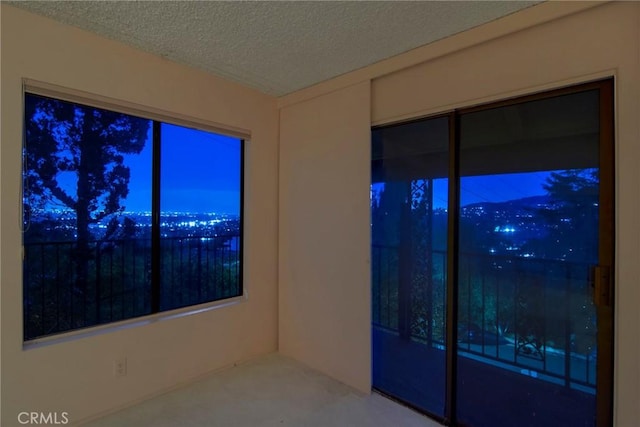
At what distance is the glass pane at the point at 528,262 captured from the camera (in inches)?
66.5

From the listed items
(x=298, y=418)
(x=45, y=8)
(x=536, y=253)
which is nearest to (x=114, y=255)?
(x=45, y=8)

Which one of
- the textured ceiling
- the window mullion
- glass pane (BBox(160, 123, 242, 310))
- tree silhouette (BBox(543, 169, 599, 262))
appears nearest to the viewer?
tree silhouette (BBox(543, 169, 599, 262))

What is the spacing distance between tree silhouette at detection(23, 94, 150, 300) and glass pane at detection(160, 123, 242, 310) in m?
0.28

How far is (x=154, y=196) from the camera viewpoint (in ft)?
8.30

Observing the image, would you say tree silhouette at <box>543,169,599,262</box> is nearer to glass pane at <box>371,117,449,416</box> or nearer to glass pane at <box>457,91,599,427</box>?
glass pane at <box>457,91,599,427</box>

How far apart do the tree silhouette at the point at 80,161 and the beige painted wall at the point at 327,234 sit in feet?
4.40

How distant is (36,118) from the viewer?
202 centimetres

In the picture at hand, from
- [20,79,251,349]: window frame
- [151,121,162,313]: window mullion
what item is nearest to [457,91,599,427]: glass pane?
[20,79,251,349]: window frame

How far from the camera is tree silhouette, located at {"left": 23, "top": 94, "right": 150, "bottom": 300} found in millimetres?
2020

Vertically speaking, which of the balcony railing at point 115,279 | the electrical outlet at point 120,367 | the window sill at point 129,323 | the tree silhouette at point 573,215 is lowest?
the electrical outlet at point 120,367

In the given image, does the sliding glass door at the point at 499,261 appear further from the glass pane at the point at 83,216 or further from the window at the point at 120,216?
the glass pane at the point at 83,216

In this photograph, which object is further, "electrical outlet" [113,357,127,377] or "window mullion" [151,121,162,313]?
"window mullion" [151,121,162,313]

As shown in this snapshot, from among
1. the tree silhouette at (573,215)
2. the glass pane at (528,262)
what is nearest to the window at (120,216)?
the glass pane at (528,262)

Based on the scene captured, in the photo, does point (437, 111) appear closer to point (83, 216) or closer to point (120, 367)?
point (83, 216)
